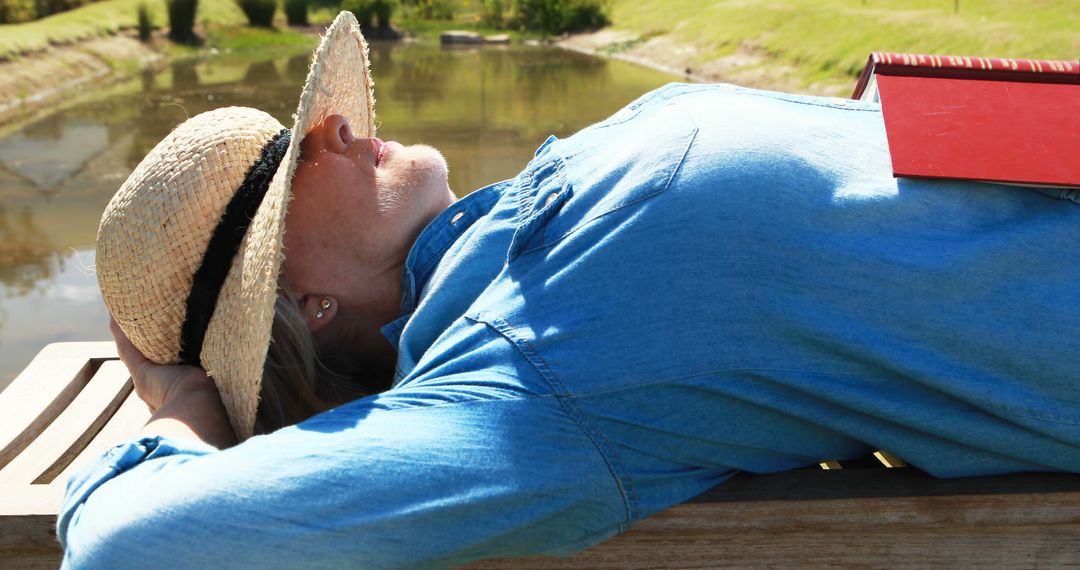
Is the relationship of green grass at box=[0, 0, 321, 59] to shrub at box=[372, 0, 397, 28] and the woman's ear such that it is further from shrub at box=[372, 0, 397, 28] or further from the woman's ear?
the woman's ear

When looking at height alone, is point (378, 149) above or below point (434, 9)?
above

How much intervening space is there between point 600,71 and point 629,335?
12749 mm

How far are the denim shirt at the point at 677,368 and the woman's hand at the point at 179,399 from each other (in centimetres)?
13

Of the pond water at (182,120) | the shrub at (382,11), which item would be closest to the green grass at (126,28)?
the pond water at (182,120)

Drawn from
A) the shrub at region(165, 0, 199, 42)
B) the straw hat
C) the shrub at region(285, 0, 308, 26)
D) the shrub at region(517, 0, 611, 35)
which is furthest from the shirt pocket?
the shrub at region(285, 0, 308, 26)

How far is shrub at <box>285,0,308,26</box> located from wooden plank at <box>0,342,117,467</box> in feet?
66.5

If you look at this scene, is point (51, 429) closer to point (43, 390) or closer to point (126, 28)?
point (43, 390)

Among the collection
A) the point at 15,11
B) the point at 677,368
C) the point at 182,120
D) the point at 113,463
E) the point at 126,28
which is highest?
the point at 677,368

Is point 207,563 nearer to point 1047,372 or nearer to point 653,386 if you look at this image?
point 653,386

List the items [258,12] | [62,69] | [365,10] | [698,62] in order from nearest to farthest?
[62,69] → [698,62] → [258,12] → [365,10]

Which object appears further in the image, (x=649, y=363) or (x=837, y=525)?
(x=837, y=525)

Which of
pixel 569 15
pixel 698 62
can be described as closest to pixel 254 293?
pixel 698 62

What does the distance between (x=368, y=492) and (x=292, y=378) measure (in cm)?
45

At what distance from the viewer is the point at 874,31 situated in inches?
403
